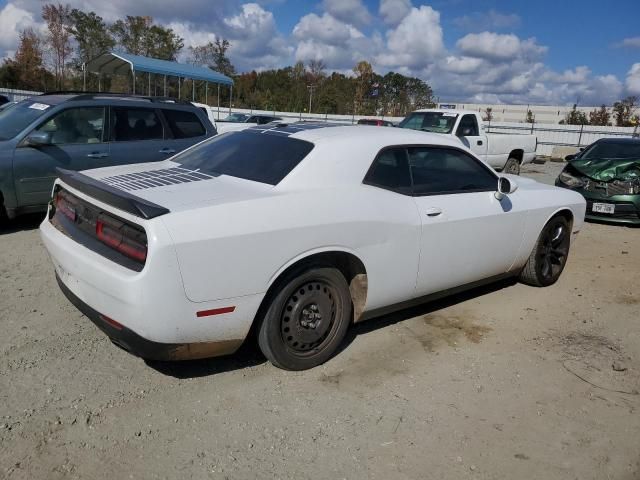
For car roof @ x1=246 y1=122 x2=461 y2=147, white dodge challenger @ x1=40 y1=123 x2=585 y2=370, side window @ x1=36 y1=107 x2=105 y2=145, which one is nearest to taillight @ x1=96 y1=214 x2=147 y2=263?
white dodge challenger @ x1=40 y1=123 x2=585 y2=370

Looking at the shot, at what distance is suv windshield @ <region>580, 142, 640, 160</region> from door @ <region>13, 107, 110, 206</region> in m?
8.58

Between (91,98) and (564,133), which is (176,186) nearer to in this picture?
(91,98)

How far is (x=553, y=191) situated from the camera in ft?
17.7

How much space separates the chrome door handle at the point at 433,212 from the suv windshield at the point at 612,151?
24.4 ft

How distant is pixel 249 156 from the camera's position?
3865mm

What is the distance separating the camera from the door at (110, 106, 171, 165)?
711cm

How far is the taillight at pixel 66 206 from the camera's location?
345 cm

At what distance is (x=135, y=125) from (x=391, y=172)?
467 cm

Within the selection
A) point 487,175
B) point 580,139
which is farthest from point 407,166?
point 580,139

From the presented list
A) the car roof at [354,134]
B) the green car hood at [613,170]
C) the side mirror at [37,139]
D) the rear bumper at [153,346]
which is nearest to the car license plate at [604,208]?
the green car hood at [613,170]

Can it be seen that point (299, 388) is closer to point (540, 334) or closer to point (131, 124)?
point (540, 334)

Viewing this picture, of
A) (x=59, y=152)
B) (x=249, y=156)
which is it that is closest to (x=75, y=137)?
(x=59, y=152)

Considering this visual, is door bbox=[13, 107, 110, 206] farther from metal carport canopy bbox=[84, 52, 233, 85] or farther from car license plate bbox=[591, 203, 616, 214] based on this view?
metal carport canopy bbox=[84, 52, 233, 85]

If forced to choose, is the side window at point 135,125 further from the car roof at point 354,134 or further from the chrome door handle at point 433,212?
the chrome door handle at point 433,212
